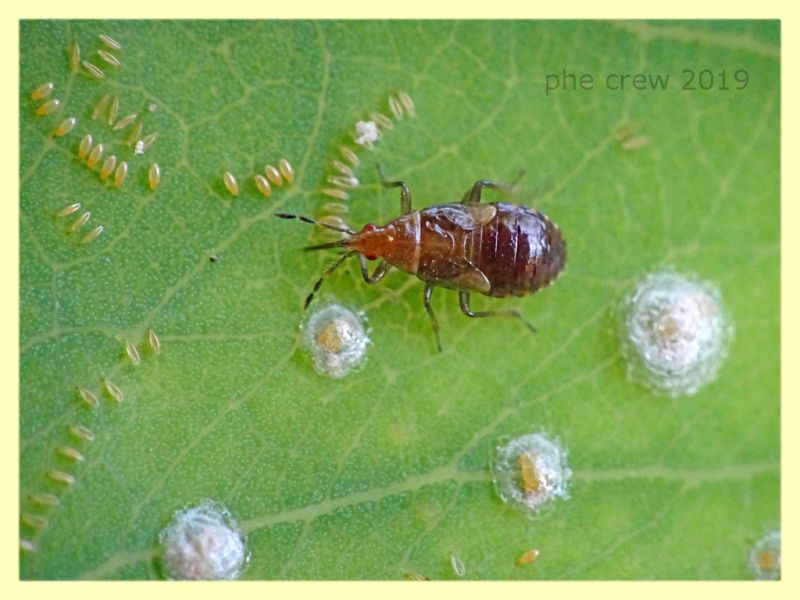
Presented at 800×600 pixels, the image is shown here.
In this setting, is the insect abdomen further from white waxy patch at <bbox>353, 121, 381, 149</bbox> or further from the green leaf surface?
white waxy patch at <bbox>353, 121, 381, 149</bbox>

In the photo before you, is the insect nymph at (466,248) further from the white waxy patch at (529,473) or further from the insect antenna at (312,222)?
the white waxy patch at (529,473)

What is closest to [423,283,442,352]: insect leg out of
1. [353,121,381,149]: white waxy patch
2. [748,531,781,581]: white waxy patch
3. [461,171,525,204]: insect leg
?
[461,171,525,204]: insect leg

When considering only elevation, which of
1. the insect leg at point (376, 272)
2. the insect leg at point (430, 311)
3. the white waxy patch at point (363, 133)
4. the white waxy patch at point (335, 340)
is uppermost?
the white waxy patch at point (363, 133)

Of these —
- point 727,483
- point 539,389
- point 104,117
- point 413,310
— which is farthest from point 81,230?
point 727,483

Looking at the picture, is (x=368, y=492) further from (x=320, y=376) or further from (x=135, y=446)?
(x=135, y=446)

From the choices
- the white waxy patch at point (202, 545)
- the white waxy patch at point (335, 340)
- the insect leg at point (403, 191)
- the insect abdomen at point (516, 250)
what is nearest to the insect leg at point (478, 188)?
the insect abdomen at point (516, 250)

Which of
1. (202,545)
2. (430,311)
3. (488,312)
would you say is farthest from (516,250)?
(202,545)
